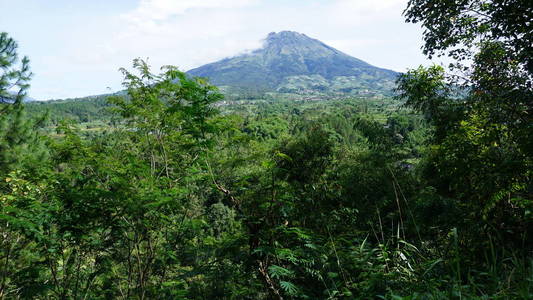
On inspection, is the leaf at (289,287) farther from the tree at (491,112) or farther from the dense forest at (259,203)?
the tree at (491,112)

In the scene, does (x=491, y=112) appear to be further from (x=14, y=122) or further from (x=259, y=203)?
(x=14, y=122)

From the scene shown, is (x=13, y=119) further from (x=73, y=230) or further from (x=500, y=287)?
(x=500, y=287)

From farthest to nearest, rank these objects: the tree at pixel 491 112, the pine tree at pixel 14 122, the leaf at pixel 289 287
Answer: the pine tree at pixel 14 122
the tree at pixel 491 112
the leaf at pixel 289 287

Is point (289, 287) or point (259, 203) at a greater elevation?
point (259, 203)

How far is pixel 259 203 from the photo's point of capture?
8.70 ft

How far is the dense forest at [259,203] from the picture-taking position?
6.75 feet

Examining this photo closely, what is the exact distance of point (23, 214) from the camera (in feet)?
7.32

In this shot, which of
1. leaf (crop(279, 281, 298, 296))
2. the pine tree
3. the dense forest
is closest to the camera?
leaf (crop(279, 281, 298, 296))

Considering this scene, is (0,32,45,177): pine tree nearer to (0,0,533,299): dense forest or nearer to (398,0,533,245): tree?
(0,0,533,299): dense forest

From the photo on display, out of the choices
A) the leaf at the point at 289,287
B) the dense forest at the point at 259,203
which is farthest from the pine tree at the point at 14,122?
the leaf at the point at 289,287

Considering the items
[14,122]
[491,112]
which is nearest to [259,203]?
[491,112]

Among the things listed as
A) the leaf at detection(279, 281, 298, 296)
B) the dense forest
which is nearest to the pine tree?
the dense forest

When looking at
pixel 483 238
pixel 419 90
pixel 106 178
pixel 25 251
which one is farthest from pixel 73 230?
pixel 419 90

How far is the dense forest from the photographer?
2.06 meters
